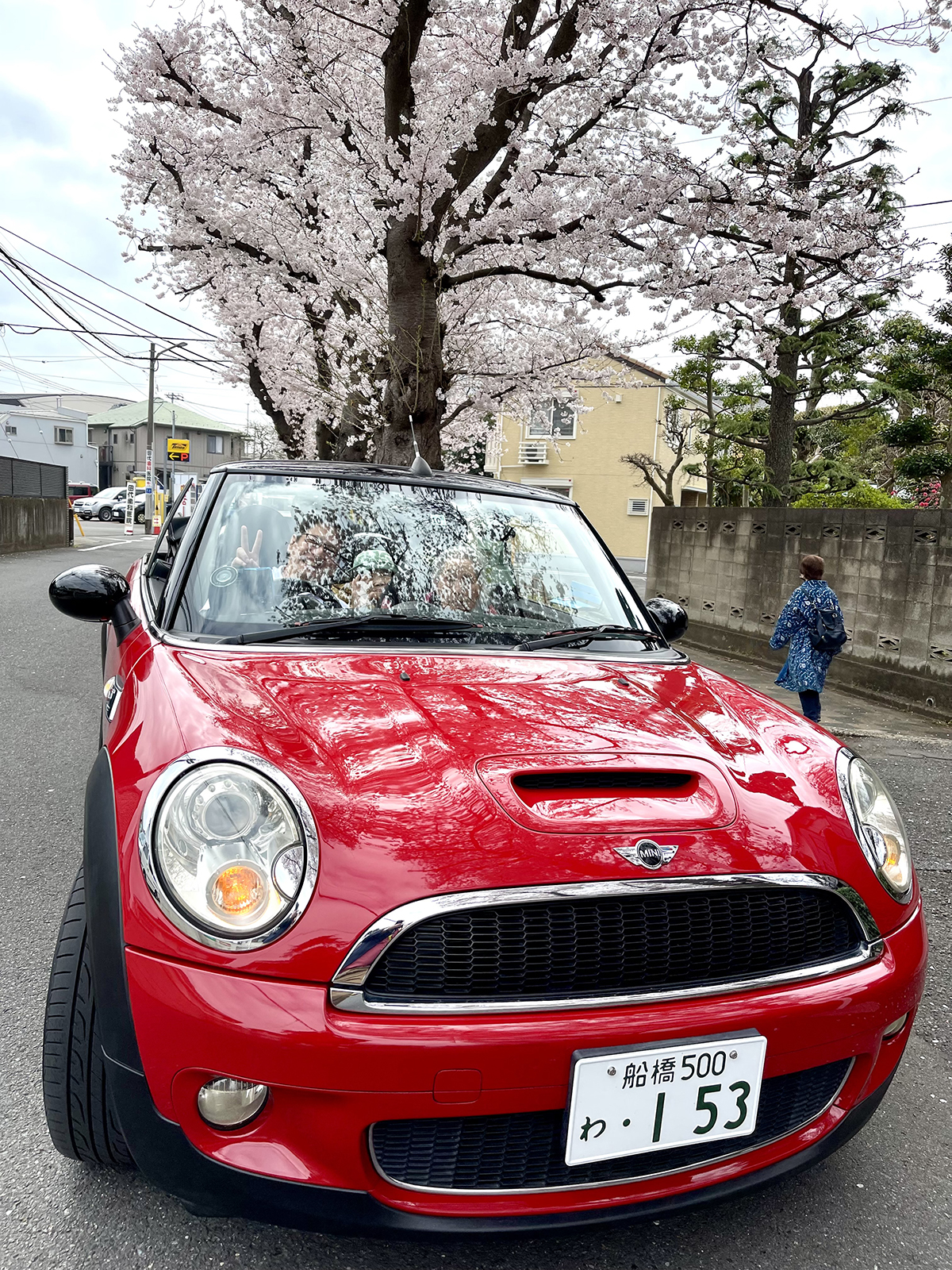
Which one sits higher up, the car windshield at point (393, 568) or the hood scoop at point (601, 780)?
the car windshield at point (393, 568)

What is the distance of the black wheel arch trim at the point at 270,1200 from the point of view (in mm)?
1354

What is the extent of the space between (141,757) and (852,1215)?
1685 mm

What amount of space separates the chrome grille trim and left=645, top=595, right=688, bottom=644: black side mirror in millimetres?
1392

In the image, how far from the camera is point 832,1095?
1663 mm

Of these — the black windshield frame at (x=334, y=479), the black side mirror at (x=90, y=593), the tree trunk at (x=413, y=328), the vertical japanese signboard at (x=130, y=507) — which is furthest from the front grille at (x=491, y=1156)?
the vertical japanese signboard at (x=130, y=507)

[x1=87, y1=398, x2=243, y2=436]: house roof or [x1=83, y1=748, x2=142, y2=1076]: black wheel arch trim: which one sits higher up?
[x1=87, y1=398, x2=243, y2=436]: house roof

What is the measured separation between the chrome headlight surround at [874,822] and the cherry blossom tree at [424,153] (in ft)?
23.0

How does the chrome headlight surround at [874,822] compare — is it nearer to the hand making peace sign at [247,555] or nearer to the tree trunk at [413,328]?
the hand making peace sign at [247,555]

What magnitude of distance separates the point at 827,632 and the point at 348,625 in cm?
491

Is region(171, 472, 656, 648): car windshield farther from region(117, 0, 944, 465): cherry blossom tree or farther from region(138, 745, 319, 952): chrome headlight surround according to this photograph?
region(117, 0, 944, 465): cherry blossom tree

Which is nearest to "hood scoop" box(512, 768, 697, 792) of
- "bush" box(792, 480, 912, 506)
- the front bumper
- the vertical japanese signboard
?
the front bumper

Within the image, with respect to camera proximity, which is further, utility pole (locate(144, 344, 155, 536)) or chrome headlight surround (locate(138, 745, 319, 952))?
utility pole (locate(144, 344, 155, 536))

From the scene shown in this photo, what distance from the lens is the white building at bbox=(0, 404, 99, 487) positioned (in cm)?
4788

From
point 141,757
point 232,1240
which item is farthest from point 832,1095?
point 141,757
